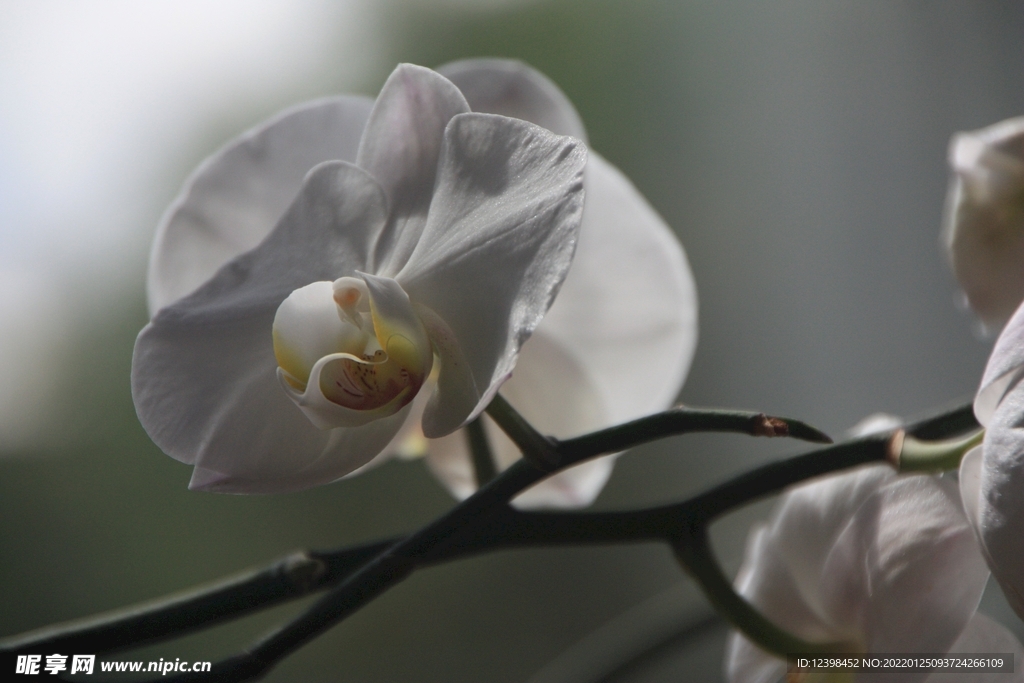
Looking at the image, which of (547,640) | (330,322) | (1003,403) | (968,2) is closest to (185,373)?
(330,322)

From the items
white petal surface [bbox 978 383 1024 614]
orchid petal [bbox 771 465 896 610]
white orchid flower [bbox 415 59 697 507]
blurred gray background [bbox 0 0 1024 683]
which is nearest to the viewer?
white petal surface [bbox 978 383 1024 614]

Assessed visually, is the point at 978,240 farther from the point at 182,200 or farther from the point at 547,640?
the point at 547,640

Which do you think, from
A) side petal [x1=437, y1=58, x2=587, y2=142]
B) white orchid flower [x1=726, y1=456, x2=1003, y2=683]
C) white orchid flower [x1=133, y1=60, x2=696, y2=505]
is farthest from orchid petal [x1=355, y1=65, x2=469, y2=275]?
white orchid flower [x1=726, y1=456, x2=1003, y2=683]

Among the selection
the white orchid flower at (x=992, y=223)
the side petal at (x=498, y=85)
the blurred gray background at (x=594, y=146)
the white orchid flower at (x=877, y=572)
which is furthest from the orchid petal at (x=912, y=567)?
the blurred gray background at (x=594, y=146)

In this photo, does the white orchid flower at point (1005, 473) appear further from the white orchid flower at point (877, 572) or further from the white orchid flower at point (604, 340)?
the white orchid flower at point (604, 340)

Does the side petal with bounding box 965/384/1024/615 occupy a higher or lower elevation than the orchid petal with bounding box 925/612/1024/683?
higher

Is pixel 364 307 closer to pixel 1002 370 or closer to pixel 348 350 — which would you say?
pixel 348 350

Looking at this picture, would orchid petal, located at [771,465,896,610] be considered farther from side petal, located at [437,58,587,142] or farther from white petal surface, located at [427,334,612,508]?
side petal, located at [437,58,587,142]
